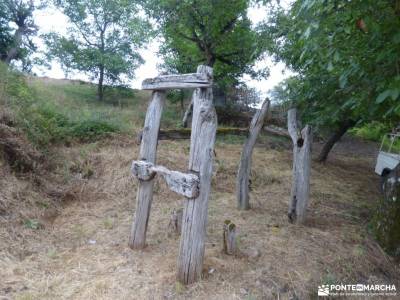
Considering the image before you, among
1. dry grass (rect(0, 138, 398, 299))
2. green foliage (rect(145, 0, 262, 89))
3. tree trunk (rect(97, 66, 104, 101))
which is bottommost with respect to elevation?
dry grass (rect(0, 138, 398, 299))

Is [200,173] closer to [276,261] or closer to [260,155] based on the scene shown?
[276,261]

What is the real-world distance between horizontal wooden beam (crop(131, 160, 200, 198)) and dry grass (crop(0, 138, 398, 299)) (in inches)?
33.2

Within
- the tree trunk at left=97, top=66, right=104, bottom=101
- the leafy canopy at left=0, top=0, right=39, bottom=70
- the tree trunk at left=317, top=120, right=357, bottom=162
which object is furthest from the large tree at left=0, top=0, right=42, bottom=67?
the tree trunk at left=317, top=120, right=357, bottom=162

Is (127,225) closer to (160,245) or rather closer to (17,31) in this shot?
(160,245)

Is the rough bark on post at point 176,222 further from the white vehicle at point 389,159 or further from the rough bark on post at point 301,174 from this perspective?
the white vehicle at point 389,159

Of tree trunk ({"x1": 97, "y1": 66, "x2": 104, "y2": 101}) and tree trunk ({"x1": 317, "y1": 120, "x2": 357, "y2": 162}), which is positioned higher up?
tree trunk ({"x1": 97, "y1": 66, "x2": 104, "y2": 101})


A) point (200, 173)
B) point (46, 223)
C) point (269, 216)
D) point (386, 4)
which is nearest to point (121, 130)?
point (46, 223)

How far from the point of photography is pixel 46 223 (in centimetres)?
419

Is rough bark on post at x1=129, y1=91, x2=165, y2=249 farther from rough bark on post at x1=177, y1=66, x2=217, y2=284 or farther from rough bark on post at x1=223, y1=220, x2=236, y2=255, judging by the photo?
rough bark on post at x1=223, y1=220, x2=236, y2=255

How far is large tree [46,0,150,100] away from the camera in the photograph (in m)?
9.84

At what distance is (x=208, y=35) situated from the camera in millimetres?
8875

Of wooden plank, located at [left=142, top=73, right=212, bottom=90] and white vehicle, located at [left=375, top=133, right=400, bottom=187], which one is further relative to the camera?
white vehicle, located at [left=375, top=133, right=400, bottom=187]

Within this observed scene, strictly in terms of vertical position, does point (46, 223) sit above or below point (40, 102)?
below

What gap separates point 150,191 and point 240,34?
703cm
